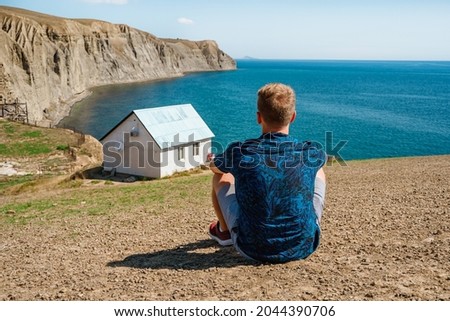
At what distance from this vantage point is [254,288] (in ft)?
17.1

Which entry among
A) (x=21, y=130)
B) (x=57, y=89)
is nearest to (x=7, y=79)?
(x=21, y=130)

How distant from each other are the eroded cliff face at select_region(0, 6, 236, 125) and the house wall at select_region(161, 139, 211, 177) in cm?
3434

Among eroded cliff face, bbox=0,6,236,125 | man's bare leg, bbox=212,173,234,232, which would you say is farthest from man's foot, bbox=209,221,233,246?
eroded cliff face, bbox=0,6,236,125

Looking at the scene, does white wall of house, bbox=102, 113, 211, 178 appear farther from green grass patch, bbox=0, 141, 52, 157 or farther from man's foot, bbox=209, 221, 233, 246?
man's foot, bbox=209, 221, 233, 246

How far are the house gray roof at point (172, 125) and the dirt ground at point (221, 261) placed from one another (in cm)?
1987

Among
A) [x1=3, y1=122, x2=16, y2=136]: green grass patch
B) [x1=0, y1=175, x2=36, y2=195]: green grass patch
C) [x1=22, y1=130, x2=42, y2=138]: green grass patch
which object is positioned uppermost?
[x1=3, y1=122, x2=16, y2=136]: green grass patch

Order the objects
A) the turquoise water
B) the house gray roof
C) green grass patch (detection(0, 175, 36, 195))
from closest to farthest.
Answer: green grass patch (detection(0, 175, 36, 195)) < the house gray roof < the turquoise water

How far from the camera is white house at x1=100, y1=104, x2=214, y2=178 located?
30.5 meters

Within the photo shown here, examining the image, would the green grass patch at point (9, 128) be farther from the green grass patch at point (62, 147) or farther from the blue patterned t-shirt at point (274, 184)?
the blue patterned t-shirt at point (274, 184)

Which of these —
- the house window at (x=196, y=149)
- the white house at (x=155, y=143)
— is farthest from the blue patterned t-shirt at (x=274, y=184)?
the house window at (x=196, y=149)

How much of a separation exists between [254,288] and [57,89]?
90.9m

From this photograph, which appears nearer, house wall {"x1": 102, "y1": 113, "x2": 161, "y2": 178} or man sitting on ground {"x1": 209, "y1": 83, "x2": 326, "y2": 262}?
man sitting on ground {"x1": 209, "y1": 83, "x2": 326, "y2": 262}

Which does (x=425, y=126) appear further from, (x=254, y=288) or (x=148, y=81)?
(x=148, y=81)

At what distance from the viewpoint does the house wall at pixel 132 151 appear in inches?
1205
